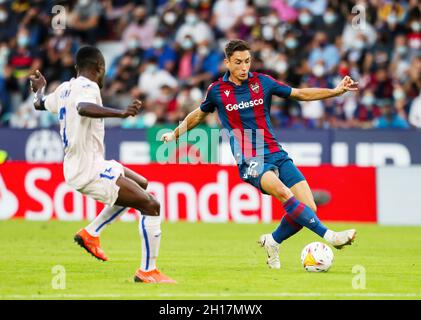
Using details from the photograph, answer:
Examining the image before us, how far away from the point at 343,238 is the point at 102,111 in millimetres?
2805

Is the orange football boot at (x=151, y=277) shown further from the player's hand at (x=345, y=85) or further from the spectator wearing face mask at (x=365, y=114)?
the spectator wearing face mask at (x=365, y=114)

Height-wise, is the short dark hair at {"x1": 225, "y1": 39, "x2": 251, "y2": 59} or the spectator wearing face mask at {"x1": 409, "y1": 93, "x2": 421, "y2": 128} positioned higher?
the short dark hair at {"x1": 225, "y1": 39, "x2": 251, "y2": 59}

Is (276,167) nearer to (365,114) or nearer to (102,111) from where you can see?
(102,111)

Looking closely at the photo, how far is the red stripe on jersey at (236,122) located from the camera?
11844mm

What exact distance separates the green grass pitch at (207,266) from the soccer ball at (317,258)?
0.33 feet

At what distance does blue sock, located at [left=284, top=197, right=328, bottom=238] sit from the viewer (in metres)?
11.2

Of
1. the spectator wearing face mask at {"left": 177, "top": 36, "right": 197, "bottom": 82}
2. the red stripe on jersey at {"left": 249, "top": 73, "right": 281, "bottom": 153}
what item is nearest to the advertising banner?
the spectator wearing face mask at {"left": 177, "top": 36, "right": 197, "bottom": 82}

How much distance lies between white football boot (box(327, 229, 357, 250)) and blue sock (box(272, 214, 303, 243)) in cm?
84

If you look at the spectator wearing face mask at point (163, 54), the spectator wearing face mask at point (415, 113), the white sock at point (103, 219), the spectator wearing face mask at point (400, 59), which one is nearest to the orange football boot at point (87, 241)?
the white sock at point (103, 219)

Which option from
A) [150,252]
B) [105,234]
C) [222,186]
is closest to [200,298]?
[150,252]

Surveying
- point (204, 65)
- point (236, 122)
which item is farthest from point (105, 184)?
point (204, 65)

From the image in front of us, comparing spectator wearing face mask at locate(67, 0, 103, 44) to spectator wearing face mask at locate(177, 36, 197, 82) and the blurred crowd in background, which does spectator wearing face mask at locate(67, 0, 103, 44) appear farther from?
spectator wearing face mask at locate(177, 36, 197, 82)

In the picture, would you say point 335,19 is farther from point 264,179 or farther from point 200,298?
point 200,298

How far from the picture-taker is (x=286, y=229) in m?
11.7
